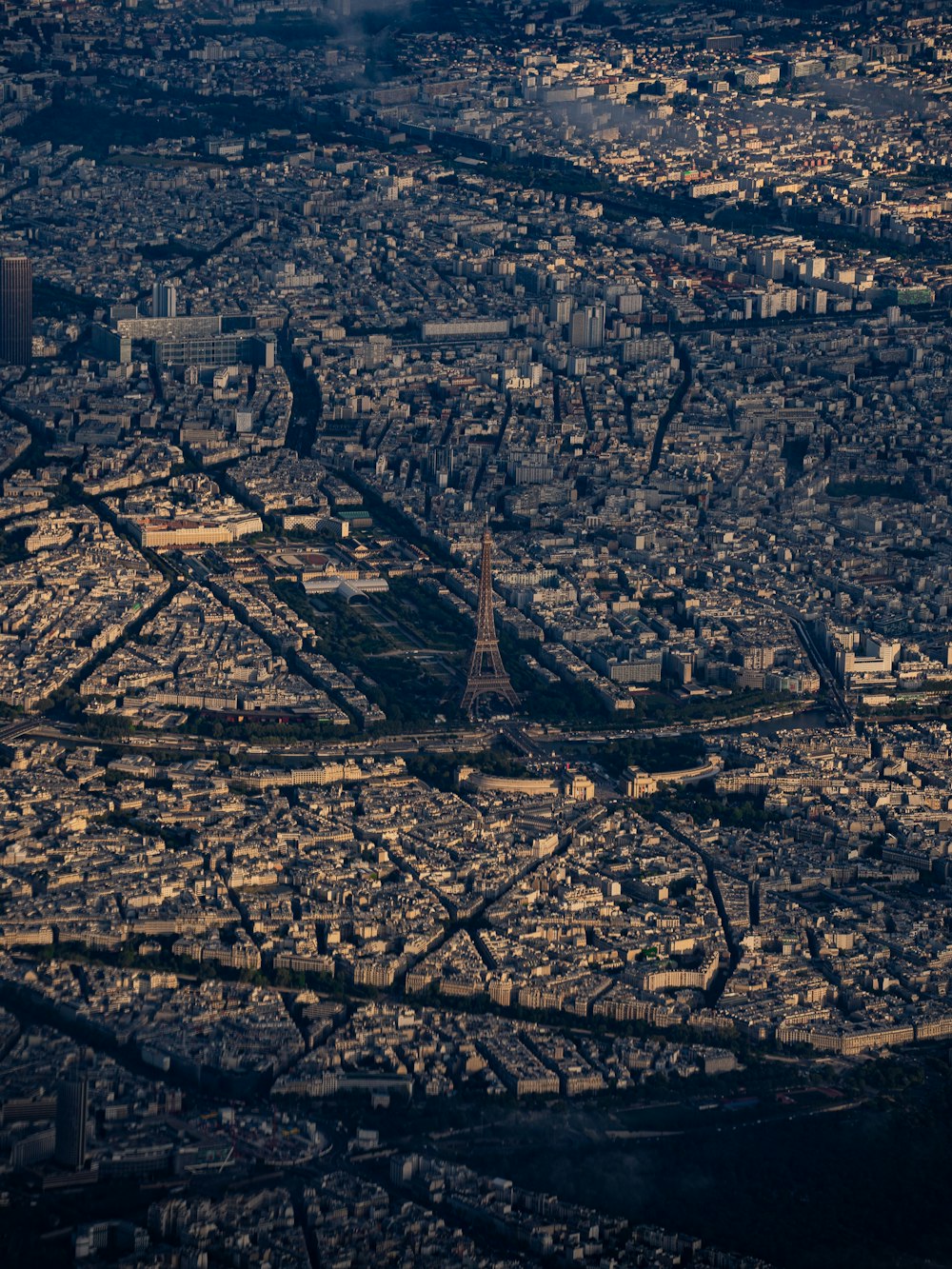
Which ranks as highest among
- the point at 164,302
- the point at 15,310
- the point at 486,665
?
the point at 486,665

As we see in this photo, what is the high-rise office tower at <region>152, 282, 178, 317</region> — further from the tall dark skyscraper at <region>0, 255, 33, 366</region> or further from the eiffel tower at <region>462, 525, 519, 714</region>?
the eiffel tower at <region>462, 525, 519, 714</region>

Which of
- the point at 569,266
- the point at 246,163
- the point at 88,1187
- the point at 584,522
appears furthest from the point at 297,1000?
the point at 246,163

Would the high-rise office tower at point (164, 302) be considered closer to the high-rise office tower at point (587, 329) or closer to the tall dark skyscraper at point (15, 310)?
the tall dark skyscraper at point (15, 310)

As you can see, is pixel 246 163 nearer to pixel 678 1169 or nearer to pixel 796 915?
pixel 796 915

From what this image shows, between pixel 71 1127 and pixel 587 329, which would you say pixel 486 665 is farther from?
pixel 587 329

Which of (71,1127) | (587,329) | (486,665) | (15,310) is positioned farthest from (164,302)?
(71,1127)

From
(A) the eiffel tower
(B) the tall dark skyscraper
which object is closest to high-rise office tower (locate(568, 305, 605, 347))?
(B) the tall dark skyscraper

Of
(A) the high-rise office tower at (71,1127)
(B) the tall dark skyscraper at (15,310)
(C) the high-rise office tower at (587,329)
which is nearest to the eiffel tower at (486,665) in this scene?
(A) the high-rise office tower at (71,1127)

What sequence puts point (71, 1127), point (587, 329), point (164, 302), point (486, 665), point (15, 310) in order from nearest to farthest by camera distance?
point (71, 1127) < point (486, 665) < point (15, 310) < point (587, 329) < point (164, 302)
